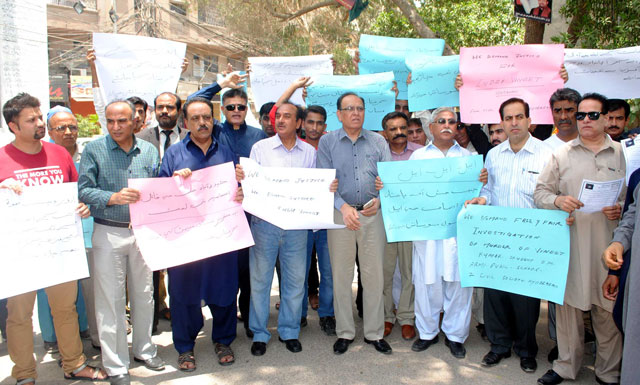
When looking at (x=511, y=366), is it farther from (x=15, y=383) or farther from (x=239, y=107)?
(x=15, y=383)

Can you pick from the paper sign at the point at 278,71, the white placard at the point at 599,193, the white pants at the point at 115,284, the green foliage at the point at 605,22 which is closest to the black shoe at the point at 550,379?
the white placard at the point at 599,193

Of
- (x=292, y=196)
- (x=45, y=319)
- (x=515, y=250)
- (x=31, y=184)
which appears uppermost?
(x=31, y=184)

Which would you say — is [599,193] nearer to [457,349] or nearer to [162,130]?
[457,349]

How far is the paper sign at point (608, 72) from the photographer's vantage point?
15.5 feet

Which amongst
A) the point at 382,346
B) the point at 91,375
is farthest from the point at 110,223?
the point at 382,346

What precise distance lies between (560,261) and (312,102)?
311cm

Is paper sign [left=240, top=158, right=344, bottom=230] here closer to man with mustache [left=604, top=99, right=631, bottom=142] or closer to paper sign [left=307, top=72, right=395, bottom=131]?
paper sign [left=307, top=72, right=395, bottom=131]

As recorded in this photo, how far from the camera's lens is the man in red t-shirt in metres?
3.40

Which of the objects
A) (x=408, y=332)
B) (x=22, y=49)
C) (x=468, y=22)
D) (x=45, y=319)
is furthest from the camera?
(x=468, y=22)

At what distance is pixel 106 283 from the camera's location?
373 centimetres

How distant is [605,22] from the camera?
7273mm

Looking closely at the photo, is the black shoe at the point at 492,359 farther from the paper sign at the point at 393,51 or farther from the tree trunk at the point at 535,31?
the tree trunk at the point at 535,31

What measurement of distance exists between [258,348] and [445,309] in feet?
5.59

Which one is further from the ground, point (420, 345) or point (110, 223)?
point (110, 223)
